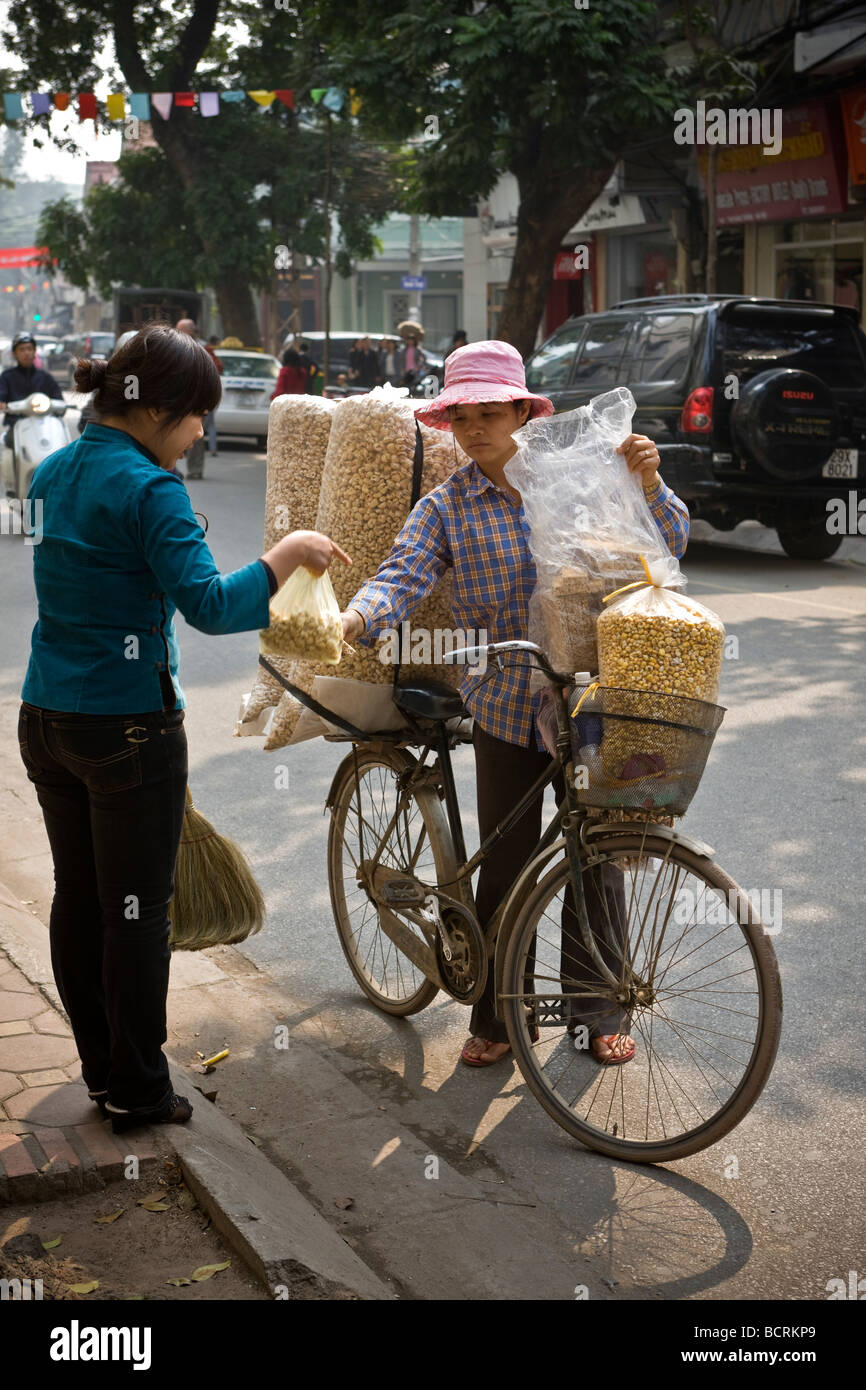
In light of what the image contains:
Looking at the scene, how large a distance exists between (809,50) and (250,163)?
57.9ft

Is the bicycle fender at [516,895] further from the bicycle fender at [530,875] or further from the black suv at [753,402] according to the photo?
the black suv at [753,402]

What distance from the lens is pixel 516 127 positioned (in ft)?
55.2

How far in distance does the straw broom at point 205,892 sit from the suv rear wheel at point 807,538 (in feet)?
30.1

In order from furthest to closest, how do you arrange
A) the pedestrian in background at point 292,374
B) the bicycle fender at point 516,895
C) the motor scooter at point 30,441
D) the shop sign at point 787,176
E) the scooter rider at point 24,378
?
1. the pedestrian in background at point 292,374
2. the shop sign at point 787,176
3. the motor scooter at point 30,441
4. the scooter rider at point 24,378
5. the bicycle fender at point 516,895

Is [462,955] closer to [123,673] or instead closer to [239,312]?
[123,673]

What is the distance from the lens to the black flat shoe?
3246 millimetres

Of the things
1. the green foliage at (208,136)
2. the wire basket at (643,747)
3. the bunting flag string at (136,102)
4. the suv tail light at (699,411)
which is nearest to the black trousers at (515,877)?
the wire basket at (643,747)

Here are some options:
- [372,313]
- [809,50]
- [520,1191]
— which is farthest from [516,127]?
[372,313]

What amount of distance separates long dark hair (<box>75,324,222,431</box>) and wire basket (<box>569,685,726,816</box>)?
1016 millimetres

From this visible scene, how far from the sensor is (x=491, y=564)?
361cm

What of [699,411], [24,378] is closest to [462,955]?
[699,411]

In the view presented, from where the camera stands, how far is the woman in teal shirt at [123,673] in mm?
2881

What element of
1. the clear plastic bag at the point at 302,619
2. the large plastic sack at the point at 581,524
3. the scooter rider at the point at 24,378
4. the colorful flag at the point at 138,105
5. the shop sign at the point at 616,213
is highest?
the colorful flag at the point at 138,105
